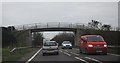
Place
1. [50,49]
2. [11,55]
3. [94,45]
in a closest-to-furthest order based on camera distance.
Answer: [94,45]
[11,55]
[50,49]

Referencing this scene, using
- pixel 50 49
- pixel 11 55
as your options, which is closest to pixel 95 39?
pixel 50 49

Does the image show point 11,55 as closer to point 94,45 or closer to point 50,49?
point 50,49

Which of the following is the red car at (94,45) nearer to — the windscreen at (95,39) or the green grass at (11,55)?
the windscreen at (95,39)

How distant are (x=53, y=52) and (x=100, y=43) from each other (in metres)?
5.22

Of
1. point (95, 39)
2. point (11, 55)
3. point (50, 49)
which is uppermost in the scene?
point (95, 39)

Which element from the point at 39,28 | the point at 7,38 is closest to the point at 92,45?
the point at 7,38

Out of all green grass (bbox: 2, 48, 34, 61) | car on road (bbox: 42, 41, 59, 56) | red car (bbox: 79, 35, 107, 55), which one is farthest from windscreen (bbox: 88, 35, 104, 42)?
green grass (bbox: 2, 48, 34, 61)

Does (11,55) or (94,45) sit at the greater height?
(94,45)

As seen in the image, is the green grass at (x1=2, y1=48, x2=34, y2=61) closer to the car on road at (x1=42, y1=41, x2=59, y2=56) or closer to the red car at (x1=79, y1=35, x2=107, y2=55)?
the car on road at (x1=42, y1=41, x2=59, y2=56)

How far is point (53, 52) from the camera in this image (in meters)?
32.6

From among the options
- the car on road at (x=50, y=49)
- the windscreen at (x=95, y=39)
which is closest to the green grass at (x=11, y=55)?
the car on road at (x=50, y=49)

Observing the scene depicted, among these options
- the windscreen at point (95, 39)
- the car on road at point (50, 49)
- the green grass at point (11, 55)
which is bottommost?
the green grass at point (11, 55)

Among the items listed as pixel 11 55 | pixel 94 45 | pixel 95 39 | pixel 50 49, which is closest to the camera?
pixel 94 45

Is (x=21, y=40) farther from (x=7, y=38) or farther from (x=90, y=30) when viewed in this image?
(x=90, y=30)
